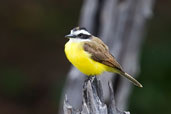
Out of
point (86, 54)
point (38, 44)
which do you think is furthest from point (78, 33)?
point (38, 44)

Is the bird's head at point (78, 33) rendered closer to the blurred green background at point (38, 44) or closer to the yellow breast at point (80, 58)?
the yellow breast at point (80, 58)

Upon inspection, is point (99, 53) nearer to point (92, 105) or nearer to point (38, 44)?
point (92, 105)

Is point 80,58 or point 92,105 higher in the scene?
point 80,58

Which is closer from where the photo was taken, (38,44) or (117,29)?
(117,29)

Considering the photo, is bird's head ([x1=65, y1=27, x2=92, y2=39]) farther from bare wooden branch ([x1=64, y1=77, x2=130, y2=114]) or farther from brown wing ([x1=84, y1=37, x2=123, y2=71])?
bare wooden branch ([x1=64, y1=77, x2=130, y2=114])

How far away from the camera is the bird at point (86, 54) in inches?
234

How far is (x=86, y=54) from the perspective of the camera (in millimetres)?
6012

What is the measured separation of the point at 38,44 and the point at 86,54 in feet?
24.8

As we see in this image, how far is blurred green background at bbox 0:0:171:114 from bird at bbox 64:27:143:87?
610 centimetres

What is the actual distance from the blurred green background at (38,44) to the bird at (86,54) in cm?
610

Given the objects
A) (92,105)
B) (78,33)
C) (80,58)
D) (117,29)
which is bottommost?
(92,105)

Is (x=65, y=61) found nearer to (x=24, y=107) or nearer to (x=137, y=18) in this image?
(x=24, y=107)

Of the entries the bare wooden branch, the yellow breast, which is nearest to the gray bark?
the yellow breast

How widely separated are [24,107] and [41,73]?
96 centimetres
